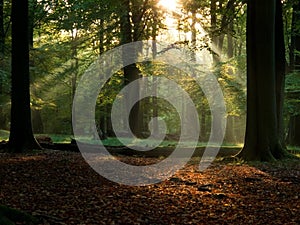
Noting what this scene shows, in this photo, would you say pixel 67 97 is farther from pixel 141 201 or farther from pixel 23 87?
pixel 141 201

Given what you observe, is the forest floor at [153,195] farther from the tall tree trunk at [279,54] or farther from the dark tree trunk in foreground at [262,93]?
the tall tree trunk at [279,54]

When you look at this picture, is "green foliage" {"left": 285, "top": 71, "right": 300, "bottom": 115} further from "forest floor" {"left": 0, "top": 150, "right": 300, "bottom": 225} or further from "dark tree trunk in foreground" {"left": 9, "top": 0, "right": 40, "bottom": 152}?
"dark tree trunk in foreground" {"left": 9, "top": 0, "right": 40, "bottom": 152}

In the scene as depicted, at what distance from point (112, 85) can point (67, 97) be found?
843cm

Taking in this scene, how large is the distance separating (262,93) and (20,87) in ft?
26.4

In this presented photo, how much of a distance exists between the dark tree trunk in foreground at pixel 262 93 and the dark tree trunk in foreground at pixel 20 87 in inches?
286

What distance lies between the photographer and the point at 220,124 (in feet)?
96.2

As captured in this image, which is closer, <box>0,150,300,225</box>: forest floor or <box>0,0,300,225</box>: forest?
<box>0,150,300,225</box>: forest floor

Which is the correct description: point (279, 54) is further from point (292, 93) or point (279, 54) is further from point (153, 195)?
point (153, 195)

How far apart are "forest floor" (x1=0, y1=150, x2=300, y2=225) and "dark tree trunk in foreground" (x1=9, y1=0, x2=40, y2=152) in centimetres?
213

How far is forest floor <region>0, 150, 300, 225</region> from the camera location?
6.56m

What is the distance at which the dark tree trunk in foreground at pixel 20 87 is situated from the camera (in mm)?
13203

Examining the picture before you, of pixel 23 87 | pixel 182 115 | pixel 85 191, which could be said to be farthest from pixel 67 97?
pixel 85 191

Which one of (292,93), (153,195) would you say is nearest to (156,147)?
(153,195)

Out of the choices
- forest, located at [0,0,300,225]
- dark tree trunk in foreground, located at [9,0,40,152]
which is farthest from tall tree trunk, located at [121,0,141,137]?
dark tree trunk in foreground, located at [9,0,40,152]
